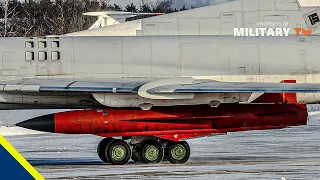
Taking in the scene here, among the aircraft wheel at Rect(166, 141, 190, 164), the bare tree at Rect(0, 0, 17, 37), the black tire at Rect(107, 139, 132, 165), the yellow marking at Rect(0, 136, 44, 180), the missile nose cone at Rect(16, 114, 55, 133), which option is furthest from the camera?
the bare tree at Rect(0, 0, 17, 37)

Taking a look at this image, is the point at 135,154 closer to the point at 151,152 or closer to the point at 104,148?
the point at 151,152

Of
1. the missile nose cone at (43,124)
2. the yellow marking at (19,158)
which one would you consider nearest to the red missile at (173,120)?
the missile nose cone at (43,124)

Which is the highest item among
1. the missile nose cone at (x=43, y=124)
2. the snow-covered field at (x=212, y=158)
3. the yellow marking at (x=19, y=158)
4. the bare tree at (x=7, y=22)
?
the bare tree at (x=7, y=22)

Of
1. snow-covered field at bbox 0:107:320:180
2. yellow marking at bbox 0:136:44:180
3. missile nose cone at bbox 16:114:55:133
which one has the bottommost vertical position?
snow-covered field at bbox 0:107:320:180

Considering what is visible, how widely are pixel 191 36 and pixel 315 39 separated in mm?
2815

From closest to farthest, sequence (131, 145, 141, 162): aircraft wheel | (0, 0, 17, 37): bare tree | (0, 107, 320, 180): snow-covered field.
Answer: (0, 107, 320, 180): snow-covered field, (131, 145, 141, 162): aircraft wheel, (0, 0, 17, 37): bare tree

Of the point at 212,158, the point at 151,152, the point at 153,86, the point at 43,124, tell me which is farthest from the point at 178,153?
the point at 43,124

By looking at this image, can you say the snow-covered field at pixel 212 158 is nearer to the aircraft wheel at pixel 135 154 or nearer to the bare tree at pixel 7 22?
the aircraft wheel at pixel 135 154

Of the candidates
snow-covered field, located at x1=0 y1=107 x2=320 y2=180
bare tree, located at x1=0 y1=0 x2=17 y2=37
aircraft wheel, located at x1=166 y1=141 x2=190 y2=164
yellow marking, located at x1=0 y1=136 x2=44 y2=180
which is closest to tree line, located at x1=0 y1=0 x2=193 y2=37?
bare tree, located at x1=0 y1=0 x2=17 y2=37

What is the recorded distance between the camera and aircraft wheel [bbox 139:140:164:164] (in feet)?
49.4

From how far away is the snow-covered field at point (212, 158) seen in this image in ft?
40.4

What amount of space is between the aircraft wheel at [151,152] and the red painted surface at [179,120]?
424 millimetres

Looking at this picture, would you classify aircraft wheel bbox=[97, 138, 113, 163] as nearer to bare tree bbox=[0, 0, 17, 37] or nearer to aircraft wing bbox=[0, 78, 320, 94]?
aircraft wing bbox=[0, 78, 320, 94]

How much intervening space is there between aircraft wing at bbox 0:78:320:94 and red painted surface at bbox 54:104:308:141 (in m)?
0.55
